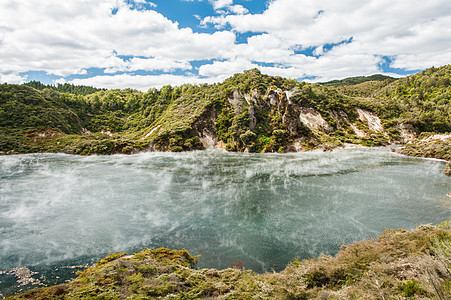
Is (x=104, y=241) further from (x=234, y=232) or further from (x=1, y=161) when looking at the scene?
(x=1, y=161)

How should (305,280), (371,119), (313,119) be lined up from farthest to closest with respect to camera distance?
(371,119) → (313,119) → (305,280)

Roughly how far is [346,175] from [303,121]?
4166cm

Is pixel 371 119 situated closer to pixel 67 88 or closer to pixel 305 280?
pixel 305 280

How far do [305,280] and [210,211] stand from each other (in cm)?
1452

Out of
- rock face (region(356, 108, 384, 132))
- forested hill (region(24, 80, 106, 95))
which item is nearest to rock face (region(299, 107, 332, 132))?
rock face (region(356, 108, 384, 132))

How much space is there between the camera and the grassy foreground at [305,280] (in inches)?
310

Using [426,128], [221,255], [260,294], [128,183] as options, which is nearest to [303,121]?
[426,128]

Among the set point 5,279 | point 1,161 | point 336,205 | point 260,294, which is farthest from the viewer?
point 1,161

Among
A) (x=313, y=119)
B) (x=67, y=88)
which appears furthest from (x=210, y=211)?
(x=67, y=88)

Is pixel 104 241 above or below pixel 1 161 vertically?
below

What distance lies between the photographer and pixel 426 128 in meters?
75.0

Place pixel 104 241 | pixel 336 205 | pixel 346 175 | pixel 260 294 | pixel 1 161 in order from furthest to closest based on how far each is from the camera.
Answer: pixel 1 161 → pixel 346 175 → pixel 336 205 → pixel 104 241 → pixel 260 294

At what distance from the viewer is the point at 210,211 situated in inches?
934

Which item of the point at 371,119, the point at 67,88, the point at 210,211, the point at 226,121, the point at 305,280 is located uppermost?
the point at 67,88
